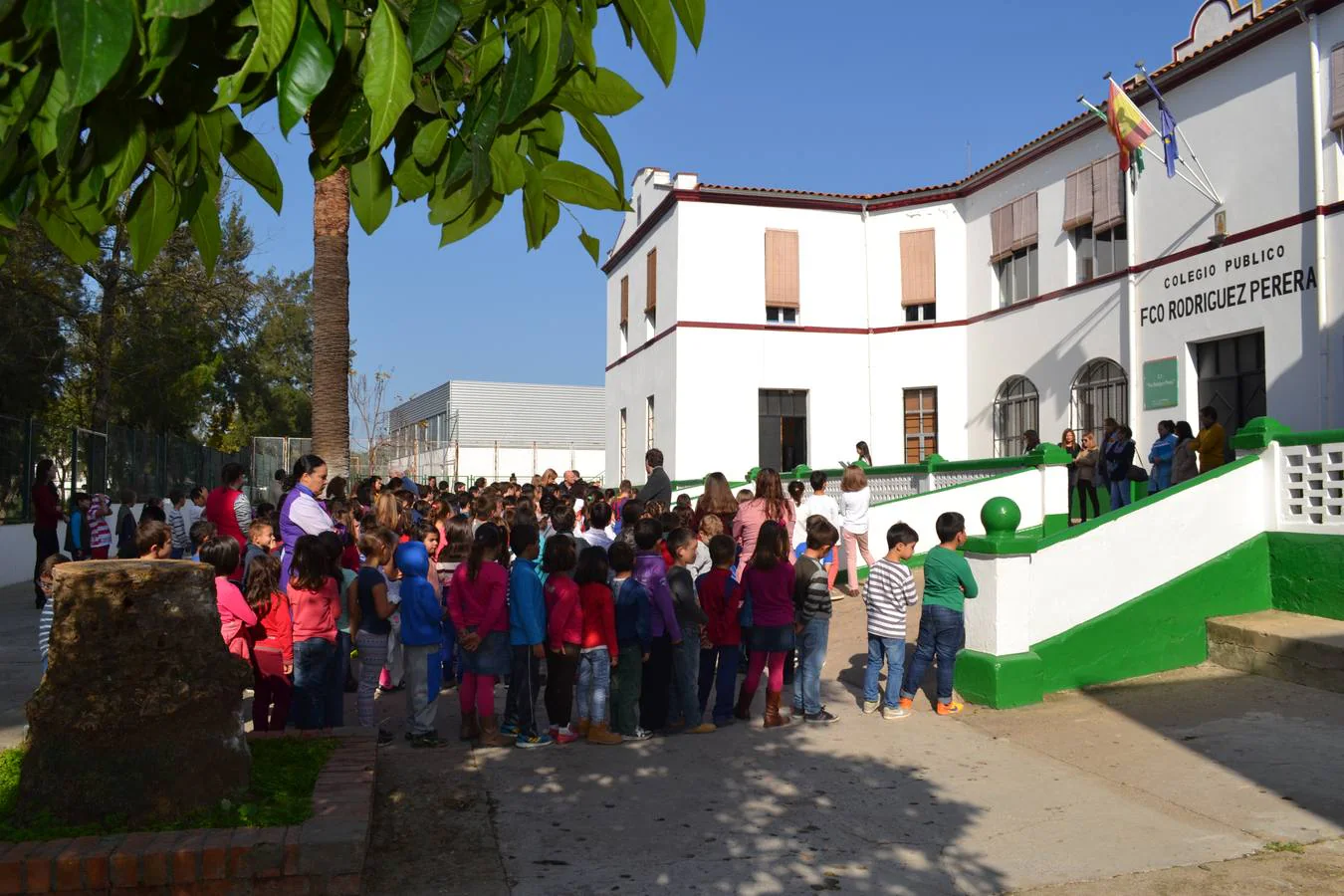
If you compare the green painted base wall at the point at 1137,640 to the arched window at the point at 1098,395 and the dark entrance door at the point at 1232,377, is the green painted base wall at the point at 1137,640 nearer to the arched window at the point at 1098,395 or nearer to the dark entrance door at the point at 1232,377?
the dark entrance door at the point at 1232,377

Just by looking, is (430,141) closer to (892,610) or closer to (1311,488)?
(892,610)

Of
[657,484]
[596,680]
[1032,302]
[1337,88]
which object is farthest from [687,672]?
[1032,302]

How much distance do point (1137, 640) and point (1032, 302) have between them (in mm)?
13773

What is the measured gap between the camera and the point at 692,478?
76.0 ft

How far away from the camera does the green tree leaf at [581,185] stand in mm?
2268

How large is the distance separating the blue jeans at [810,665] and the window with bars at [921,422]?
16423mm

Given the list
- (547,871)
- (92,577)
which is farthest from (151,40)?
(547,871)

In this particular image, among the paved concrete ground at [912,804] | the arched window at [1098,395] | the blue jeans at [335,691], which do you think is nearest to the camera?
the paved concrete ground at [912,804]

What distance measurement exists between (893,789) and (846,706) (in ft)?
7.10

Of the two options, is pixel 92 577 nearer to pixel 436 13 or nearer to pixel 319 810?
pixel 319 810

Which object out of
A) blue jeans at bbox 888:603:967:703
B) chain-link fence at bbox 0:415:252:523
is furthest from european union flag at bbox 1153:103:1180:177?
chain-link fence at bbox 0:415:252:523

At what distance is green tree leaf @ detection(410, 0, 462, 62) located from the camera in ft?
5.99

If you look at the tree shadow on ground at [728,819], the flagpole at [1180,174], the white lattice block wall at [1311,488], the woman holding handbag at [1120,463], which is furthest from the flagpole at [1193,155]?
the tree shadow on ground at [728,819]

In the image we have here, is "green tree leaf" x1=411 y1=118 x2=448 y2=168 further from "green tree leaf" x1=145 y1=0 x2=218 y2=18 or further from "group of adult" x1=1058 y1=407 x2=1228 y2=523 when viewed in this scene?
"group of adult" x1=1058 y1=407 x2=1228 y2=523
